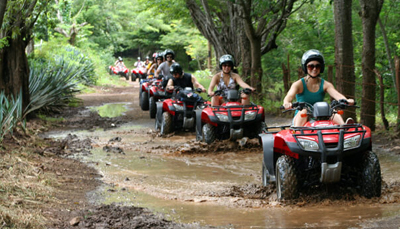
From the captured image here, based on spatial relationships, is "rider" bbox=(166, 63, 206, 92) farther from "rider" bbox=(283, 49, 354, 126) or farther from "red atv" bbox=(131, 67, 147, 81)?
"red atv" bbox=(131, 67, 147, 81)

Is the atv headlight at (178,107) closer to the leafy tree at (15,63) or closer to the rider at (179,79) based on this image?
the rider at (179,79)

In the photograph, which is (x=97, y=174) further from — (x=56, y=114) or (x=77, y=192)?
(x=56, y=114)

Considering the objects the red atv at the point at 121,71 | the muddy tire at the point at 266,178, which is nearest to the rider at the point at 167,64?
the muddy tire at the point at 266,178

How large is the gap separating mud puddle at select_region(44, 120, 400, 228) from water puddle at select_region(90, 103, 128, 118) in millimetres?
6456

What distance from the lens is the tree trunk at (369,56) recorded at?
36.9 feet

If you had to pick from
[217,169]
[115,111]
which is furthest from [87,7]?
[217,169]

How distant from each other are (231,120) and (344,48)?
11.0 feet

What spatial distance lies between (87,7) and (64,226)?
39.9 m

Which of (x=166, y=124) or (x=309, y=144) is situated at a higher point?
(x=309, y=144)

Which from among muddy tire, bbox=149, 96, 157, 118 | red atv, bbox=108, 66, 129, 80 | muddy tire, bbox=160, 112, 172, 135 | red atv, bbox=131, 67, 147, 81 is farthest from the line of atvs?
red atv, bbox=108, 66, 129, 80

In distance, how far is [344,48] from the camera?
1187 cm

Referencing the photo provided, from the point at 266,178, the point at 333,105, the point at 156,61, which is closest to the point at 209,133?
Answer: the point at 266,178

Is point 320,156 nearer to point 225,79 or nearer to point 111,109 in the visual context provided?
point 225,79

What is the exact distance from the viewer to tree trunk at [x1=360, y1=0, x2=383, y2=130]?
1125 cm
